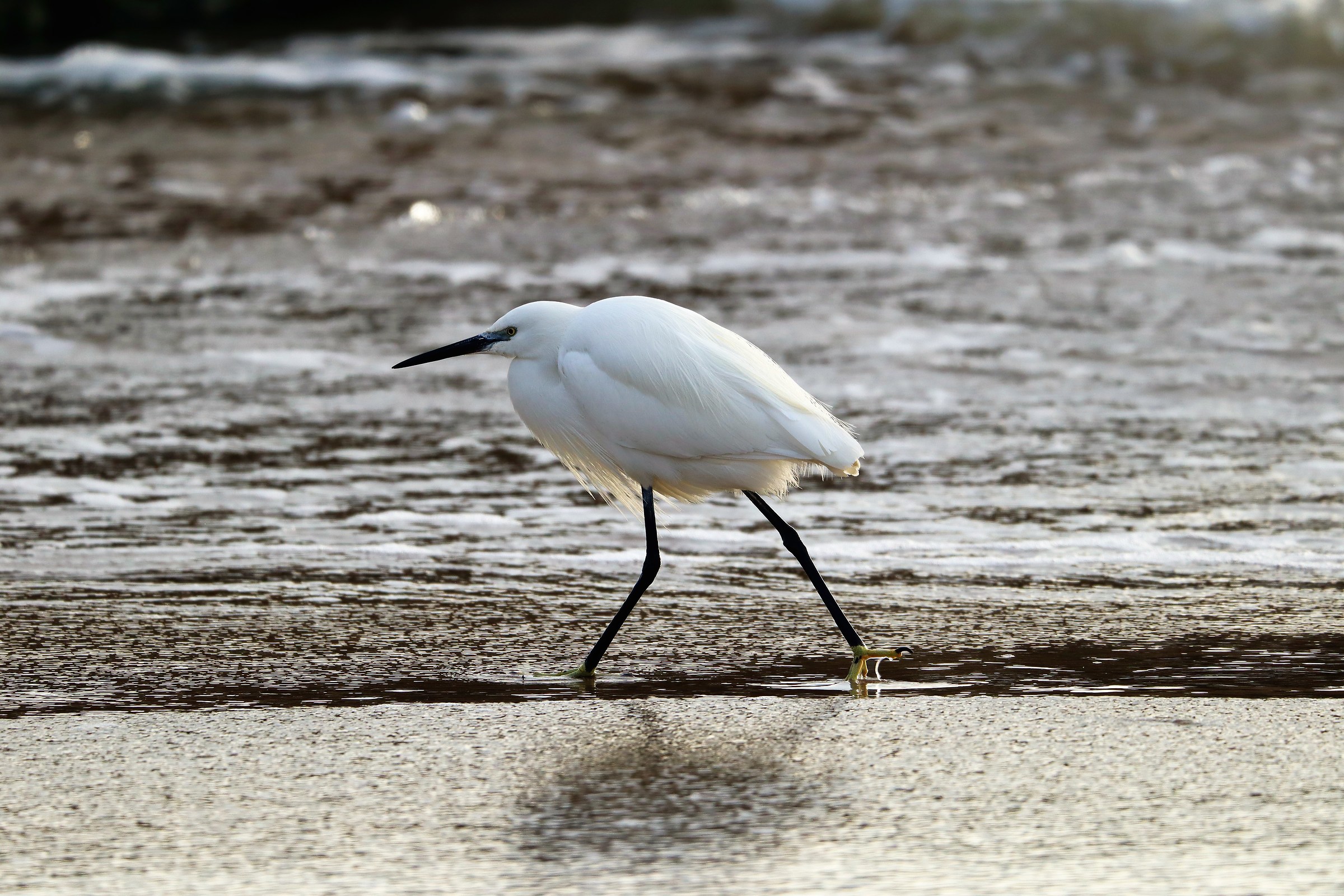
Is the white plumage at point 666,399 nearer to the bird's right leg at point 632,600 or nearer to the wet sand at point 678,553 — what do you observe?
the bird's right leg at point 632,600

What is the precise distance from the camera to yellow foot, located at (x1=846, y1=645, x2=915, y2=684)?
3.43 meters

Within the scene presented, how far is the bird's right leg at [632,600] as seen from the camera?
11.4 feet

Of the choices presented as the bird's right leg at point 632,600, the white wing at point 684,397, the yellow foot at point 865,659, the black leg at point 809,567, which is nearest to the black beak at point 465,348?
the white wing at point 684,397

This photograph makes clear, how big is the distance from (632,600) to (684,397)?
1.41 ft

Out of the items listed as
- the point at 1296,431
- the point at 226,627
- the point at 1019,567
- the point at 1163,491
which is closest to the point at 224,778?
the point at 226,627

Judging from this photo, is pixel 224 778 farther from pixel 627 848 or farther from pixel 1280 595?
pixel 1280 595

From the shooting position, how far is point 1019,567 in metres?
4.27

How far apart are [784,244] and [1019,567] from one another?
16.3 feet

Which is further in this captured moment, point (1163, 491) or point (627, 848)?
point (1163, 491)

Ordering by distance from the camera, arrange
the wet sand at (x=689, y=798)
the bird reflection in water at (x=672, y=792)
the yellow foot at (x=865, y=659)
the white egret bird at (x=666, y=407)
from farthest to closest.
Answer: the white egret bird at (x=666, y=407) < the yellow foot at (x=865, y=659) < the bird reflection in water at (x=672, y=792) < the wet sand at (x=689, y=798)

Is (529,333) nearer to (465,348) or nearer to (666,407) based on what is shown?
(465,348)

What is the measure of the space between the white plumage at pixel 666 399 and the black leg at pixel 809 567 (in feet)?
0.22

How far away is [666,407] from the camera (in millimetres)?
3617

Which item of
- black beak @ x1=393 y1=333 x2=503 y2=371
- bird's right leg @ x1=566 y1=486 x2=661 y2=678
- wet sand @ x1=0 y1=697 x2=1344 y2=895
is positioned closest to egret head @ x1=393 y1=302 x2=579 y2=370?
black beak @ x1=393 y1=333 x2=503 y2=371
